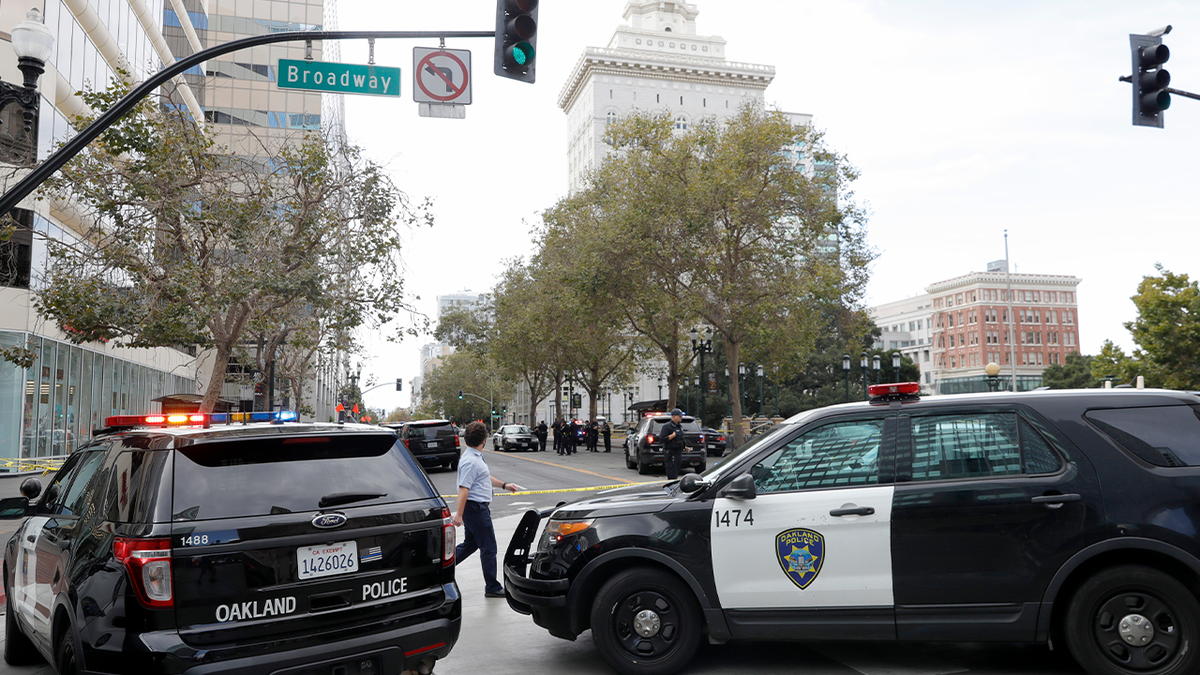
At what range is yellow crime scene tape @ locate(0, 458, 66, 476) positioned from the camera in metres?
22.5

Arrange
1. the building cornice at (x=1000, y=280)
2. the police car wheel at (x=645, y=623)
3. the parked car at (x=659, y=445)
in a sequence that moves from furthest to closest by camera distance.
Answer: the building cornice at (x=1000, y=280) → the parked car at (x=659, y=445) → the police car wheel at (x=645, y=623)

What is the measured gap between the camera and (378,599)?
4570 millimetres

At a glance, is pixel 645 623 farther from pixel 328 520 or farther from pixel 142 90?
→ pixel 142 90

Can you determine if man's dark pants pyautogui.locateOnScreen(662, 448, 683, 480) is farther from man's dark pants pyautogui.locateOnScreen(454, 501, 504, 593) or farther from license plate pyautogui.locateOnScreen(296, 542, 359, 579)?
license plate pyautogui.locateOnScreen(296, 542, 359, 579)

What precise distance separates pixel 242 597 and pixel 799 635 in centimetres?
330

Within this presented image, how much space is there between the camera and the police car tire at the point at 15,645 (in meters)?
5.98

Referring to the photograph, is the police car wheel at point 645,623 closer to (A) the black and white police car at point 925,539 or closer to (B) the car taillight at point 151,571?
(A) the black and white police car at point 925,539

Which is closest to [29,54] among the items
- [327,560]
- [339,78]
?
[339,78]

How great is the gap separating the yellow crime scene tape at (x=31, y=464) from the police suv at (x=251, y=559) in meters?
20.7

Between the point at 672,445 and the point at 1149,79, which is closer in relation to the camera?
the point at 1149,79

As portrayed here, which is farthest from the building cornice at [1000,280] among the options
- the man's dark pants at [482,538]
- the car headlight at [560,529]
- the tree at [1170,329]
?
the car headlight at [560,529]

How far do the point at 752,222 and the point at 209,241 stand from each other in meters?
20.2

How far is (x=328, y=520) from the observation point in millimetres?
4402

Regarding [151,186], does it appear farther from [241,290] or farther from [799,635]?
[799,635]
